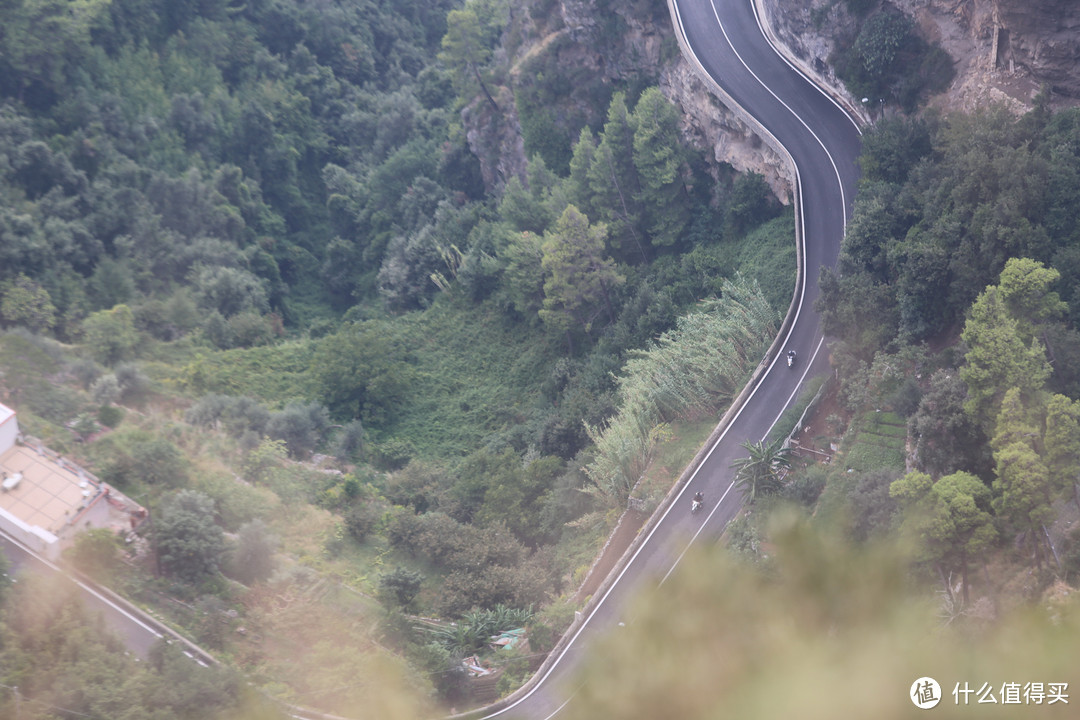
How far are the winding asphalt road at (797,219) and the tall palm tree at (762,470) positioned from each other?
879 millimetres

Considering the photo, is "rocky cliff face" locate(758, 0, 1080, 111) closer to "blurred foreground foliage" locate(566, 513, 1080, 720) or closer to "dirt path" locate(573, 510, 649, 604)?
"dirt path" locate(573, 510, 649, 604)

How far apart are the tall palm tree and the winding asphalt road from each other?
2.88 feet

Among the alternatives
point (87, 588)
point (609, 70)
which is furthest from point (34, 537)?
point (609, 70)

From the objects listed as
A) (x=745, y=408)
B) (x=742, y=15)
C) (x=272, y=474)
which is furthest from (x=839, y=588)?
(x=742, y=15)

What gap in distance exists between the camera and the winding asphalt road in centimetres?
2502

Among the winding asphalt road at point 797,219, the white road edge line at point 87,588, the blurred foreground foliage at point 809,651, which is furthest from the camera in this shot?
the winding asphalt road at point 797,219

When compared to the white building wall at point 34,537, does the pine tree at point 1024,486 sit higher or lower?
higher

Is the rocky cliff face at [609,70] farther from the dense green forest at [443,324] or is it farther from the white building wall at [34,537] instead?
the white building wall at [34,537]

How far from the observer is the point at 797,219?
3747 centimetres

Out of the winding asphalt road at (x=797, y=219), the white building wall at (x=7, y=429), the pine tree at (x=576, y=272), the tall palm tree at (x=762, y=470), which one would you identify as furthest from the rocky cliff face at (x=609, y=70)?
the white building wall at (x=7, y=429)

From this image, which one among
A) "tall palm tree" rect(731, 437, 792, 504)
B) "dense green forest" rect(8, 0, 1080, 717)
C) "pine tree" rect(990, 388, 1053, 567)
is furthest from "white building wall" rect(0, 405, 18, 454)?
"pine tree" rect(990, 388, 1053, 567)

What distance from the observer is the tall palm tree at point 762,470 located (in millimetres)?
26781

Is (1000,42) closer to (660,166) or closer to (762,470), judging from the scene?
(660,166)

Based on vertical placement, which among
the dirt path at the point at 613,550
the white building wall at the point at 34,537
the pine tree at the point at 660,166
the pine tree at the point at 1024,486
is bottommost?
the white building wall at the point at 34,537
